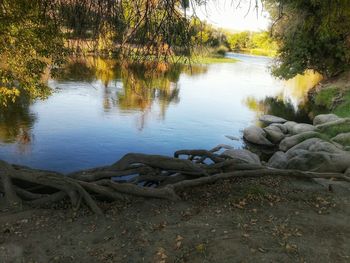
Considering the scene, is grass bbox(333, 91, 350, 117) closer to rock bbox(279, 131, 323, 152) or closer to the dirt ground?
rock bbox(279, 131, 323, 152)

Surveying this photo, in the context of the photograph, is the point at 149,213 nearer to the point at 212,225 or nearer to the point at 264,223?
the point at 212,225

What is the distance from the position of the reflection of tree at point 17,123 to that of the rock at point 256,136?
11312 mm

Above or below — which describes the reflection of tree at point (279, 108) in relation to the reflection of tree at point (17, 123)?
below

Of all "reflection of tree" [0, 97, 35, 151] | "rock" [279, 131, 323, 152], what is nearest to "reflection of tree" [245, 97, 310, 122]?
"rock" [279, 131, 323, 152]

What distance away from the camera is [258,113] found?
29.9m

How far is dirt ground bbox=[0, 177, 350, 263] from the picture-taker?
632 centimetres

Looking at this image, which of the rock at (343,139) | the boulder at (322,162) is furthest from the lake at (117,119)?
the boulder at (322,162)

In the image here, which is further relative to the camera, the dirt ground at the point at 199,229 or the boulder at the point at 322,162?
the boulder at the point at 322,162

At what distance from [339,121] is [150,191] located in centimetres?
1673

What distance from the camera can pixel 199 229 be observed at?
7039mm

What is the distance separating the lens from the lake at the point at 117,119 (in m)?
16.9

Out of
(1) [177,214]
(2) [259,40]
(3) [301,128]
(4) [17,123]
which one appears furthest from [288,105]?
(1) [177,214]

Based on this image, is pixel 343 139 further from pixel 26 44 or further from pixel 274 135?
pixel 26 44

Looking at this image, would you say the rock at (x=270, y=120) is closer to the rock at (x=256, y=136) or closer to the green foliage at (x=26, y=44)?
the rock at (x=256, y=136)
